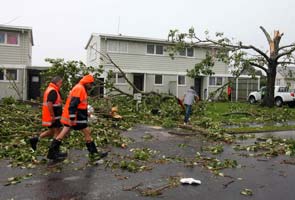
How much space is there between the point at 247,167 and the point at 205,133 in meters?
4.36

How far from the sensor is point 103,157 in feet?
25.9

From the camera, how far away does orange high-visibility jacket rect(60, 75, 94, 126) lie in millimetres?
7445

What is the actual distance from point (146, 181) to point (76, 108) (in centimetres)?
217

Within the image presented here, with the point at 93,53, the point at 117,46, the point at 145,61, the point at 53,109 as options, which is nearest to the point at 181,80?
the point at 145,61

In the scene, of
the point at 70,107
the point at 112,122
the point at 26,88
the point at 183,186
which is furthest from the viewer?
the point at 26,88

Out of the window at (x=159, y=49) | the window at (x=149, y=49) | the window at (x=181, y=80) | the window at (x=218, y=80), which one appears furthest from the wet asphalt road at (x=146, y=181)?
the window at (x=218, y=80)

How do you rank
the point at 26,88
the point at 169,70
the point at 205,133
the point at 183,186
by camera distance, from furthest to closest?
the point at 169,70, the point at 26,88, the point at 205,133, the point at 183,186

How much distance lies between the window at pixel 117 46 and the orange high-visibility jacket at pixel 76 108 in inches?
886

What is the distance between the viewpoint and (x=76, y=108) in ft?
24.6

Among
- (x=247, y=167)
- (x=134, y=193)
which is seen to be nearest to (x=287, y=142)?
(x=247, y=167)

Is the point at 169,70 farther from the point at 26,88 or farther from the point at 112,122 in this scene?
the point at 112,122

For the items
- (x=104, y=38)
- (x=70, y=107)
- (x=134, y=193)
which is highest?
(x=104, y=38)

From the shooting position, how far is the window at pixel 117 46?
29781 millimetres

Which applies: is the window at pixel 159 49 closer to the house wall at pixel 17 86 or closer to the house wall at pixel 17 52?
the house wall at pixel 17 52
